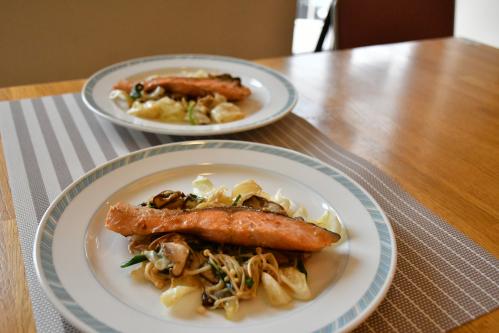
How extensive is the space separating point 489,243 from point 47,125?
1.21 metres

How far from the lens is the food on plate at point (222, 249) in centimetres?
77

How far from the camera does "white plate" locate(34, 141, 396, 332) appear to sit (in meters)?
0.70

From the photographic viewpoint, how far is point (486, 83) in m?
1.87

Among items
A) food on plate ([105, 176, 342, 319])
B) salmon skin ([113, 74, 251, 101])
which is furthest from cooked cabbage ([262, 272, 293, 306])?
salmon skin ([113, 74, 251, 101])

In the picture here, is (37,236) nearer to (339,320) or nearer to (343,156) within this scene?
(339,320)

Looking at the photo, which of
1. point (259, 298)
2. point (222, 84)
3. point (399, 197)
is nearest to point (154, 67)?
point (222, 84)

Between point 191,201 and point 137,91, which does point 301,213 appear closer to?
point 191,201

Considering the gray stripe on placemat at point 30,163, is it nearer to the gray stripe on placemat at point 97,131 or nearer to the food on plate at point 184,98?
the gray stripe on placemat at point 97,131

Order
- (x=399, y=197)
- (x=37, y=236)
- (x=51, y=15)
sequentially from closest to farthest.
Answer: (x=37, y=236)
(x=399, y=197)
(x=51, y=15)

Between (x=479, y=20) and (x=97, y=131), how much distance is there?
441 cm

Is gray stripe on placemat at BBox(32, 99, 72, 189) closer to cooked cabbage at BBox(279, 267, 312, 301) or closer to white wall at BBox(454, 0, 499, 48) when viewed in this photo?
cooked cabbage at BBox(279, 267, 312, 301)

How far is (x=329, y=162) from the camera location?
4.12 feet

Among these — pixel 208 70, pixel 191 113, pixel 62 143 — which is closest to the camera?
pixel 62 143

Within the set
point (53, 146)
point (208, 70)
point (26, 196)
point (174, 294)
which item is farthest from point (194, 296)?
point (208, 70)
